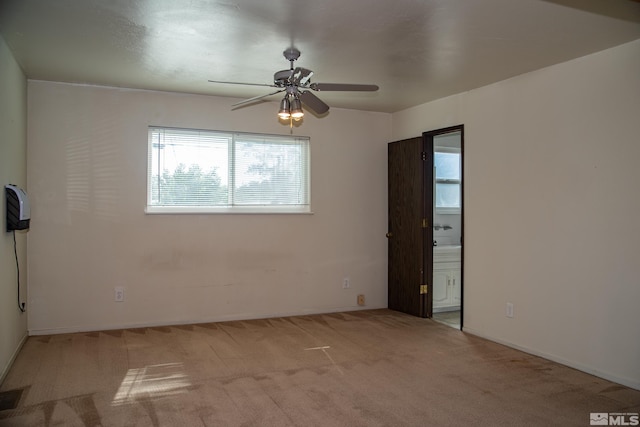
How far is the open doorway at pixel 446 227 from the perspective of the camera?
5.66 m

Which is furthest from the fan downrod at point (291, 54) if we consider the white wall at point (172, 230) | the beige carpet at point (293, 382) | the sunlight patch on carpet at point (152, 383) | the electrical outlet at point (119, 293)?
the electrical outlet at point (119, 293)

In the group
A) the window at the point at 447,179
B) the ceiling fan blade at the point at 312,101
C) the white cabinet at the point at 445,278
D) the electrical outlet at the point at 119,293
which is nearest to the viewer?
the ceiling fan blade at the point at 312,101

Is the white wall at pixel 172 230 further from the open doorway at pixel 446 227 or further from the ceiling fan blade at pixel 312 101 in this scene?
the ceiling fan blade at pixel 312 101

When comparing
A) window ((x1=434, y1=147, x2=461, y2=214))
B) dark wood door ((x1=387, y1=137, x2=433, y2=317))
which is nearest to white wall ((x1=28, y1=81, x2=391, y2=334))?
dark wood door ((x1=387, y1=137, x2=433, y2=317))

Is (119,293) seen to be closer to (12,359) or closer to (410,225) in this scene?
(12,359)

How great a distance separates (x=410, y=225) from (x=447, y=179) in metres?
1.13

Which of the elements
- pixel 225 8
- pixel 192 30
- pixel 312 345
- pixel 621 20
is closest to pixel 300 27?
pixel 225 8

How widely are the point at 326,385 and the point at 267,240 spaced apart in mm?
2316

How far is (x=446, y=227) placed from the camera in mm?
6266

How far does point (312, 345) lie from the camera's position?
424 centimetres

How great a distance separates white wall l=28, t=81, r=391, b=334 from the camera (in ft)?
14.7

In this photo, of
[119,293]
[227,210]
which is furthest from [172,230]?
[119,293]

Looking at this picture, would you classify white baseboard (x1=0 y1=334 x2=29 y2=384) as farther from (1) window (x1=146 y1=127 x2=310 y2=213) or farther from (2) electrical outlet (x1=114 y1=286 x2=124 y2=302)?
(1) window (x1=146 y1=127 x2=310 y2=213)

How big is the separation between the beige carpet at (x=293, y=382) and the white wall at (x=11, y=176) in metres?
0.21
